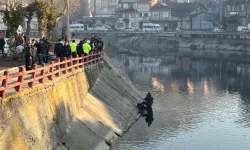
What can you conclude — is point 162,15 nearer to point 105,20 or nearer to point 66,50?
point 105,20

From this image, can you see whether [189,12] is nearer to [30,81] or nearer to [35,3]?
[35,3]

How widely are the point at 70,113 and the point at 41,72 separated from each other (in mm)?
3964

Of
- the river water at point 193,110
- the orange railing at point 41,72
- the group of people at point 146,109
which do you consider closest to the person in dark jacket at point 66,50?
the orange railing at point 41,72

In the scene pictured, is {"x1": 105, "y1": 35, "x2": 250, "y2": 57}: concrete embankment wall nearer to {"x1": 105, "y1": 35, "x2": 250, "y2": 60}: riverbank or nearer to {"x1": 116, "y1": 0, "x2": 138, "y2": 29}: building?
{"x1": 105, "y1": 35, "x2": 250, "y2": 60}: riverbank

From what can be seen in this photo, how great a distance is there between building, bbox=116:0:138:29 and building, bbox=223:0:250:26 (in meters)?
27.8

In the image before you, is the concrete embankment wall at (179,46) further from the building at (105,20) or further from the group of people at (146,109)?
the group of people at (146,109)

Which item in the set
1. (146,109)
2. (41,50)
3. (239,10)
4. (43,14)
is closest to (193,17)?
(239,10)

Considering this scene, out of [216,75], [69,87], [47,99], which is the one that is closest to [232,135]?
[69,87]

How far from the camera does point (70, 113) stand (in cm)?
2452

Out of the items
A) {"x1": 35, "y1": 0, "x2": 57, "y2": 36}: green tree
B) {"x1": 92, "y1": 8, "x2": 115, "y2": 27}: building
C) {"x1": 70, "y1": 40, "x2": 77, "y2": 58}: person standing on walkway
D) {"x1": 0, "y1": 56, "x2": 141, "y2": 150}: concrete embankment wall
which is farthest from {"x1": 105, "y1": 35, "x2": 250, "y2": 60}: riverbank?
{"x1": 70, "y1": 40, "x2": 77, "y2": 58}: person standing on walkway

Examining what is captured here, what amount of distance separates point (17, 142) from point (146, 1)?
121m

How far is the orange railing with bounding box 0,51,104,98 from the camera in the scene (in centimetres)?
1720

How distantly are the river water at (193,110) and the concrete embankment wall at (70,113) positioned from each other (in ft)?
5.22

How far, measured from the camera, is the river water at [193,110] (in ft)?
93.0
